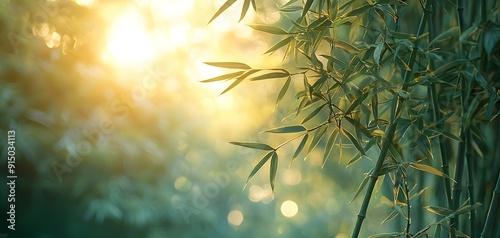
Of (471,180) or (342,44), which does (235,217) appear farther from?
(342,44)

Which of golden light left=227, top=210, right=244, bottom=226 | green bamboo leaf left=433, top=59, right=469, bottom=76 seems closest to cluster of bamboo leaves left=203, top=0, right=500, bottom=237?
green bamboo leaf left=433, top=59, right=469, bottom=76

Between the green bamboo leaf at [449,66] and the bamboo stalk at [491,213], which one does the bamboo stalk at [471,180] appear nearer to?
the bamboo stalk at [491,213]

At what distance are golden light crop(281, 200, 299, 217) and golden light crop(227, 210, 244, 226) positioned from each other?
299 millimetres

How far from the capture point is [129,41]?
3521 millimetres

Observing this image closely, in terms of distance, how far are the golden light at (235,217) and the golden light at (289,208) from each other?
0.30 metres

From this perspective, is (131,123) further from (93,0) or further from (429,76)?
(429,76)

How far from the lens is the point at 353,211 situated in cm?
406

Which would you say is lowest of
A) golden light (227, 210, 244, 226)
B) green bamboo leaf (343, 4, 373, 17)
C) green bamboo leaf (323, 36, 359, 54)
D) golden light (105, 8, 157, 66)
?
green bamboo leaf (323, 36, 359, 54)

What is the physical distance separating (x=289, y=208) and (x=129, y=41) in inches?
64.5

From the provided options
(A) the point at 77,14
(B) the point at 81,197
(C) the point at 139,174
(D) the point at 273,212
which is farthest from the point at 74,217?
(D) the point at 273,212

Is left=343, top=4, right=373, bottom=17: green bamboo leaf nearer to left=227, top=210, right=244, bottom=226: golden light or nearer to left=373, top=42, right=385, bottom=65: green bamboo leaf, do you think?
left=373, top=42, right=385, bottom=65: green bamboo leaf

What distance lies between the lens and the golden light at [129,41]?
11.0 ft

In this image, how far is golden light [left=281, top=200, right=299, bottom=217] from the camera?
172 inches

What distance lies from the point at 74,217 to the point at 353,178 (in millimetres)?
1562
